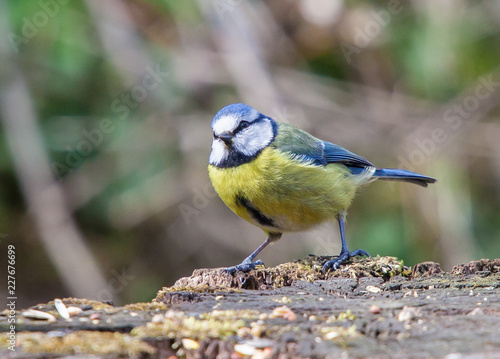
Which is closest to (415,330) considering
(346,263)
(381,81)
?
(346,263)

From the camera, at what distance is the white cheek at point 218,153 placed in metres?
3.64

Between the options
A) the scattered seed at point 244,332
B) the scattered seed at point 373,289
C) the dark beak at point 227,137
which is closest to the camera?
the scattered seed at point 244,332

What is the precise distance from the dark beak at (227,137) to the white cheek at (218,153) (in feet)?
0.15

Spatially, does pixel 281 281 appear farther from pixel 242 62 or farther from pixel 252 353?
pixel 242 62

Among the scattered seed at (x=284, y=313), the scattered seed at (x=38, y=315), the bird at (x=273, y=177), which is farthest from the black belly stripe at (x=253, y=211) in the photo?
the scattered seed at (x=38, y=315)

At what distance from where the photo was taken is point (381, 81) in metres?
6.01

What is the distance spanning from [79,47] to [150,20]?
132 cm
